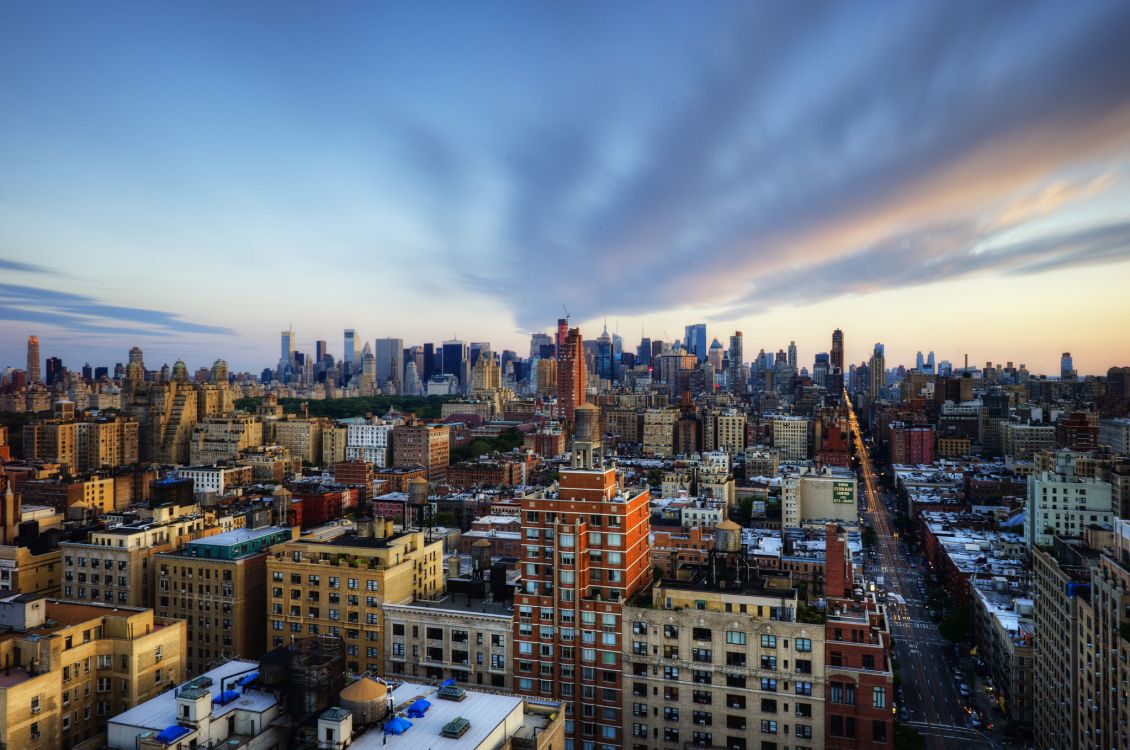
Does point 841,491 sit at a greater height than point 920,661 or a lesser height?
greater

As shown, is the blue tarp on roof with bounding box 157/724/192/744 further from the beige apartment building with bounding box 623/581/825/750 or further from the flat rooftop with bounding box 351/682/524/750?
the beige apartment building with bounding box 623/581/825/750

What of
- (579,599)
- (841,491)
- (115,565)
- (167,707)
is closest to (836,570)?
(579,599)

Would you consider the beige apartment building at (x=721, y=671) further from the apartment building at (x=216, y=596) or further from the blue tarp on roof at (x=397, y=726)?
the apartment building at (x=216, y=596)

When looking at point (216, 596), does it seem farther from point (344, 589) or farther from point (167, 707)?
point (167, 707)

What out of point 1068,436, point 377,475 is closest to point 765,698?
point 377,475

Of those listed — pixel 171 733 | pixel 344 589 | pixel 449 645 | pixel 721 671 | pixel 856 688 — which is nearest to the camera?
pixel 171 733

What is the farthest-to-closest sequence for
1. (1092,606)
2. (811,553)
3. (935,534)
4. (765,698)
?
1. (935,534)
2. (811,553)
3. (1092,606)
4. (765,698)

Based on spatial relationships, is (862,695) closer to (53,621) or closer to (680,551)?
(53,621)
